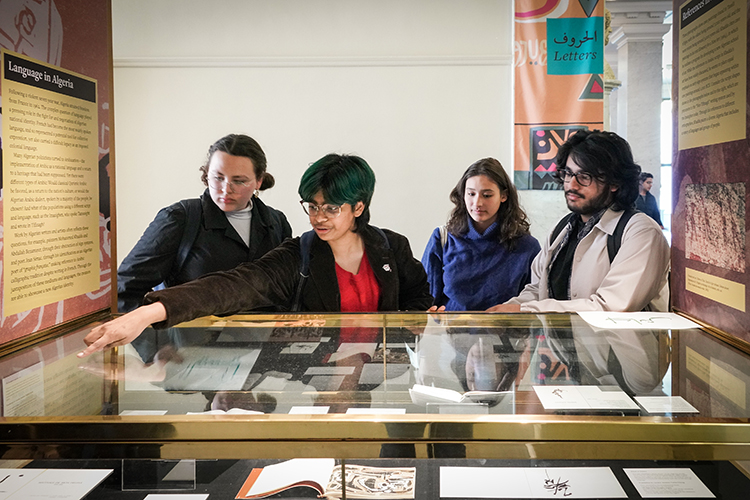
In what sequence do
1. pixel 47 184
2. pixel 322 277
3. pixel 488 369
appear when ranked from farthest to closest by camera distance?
pixel 322 277, pixel 47 184, pixel 488 369

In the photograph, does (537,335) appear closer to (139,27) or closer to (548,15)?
(548,15)

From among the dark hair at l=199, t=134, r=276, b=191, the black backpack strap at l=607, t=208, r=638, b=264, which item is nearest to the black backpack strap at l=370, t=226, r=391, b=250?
the dark hair at l=199, t=134, r=276, b=191

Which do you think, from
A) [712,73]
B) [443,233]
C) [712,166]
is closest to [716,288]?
[712,166]

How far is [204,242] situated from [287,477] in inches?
A: 47.6

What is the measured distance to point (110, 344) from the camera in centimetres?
126

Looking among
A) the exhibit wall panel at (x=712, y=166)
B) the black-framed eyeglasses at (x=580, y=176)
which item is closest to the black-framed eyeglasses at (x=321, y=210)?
the black-framed eyeglasses at (x=580, y=176)

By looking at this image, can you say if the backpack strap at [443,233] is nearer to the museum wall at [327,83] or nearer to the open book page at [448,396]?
the museum wall at [327,83]

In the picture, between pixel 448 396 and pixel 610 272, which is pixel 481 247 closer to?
pixel 610 272

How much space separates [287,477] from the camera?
128 cm

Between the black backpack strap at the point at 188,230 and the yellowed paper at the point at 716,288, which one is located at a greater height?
the black backpack strap at the point at 188,230

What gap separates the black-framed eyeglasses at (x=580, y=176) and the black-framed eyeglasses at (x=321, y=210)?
0.93m

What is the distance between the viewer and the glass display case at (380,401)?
0.88 metres

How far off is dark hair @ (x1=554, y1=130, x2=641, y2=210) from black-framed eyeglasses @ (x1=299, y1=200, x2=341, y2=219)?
91 centimetres

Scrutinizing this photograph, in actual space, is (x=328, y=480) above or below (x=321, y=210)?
below
